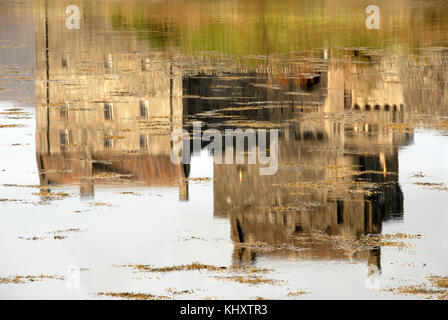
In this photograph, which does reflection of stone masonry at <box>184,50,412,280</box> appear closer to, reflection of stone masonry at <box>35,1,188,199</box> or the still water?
the still water

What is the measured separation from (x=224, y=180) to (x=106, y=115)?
8183mm

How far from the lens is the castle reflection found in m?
15.2

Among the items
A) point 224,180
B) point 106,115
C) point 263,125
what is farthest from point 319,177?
point 106,115

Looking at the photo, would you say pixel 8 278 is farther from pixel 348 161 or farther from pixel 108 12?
pixel 108 12

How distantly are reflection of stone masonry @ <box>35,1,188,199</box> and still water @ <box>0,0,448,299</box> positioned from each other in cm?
7

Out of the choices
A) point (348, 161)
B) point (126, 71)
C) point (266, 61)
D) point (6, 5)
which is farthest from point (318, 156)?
point (6, 5)

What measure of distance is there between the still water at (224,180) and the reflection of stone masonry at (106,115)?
0.24 feet

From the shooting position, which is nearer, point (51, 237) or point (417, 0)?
point (51, 237)

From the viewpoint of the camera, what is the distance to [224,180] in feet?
56.4

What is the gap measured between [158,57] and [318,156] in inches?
780

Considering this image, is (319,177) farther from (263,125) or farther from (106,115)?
(106,115)

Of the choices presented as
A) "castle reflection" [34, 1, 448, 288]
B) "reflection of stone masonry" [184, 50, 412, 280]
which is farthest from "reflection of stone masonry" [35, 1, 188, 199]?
"reflection of stone masonry" [184, 50, 412, 280]
